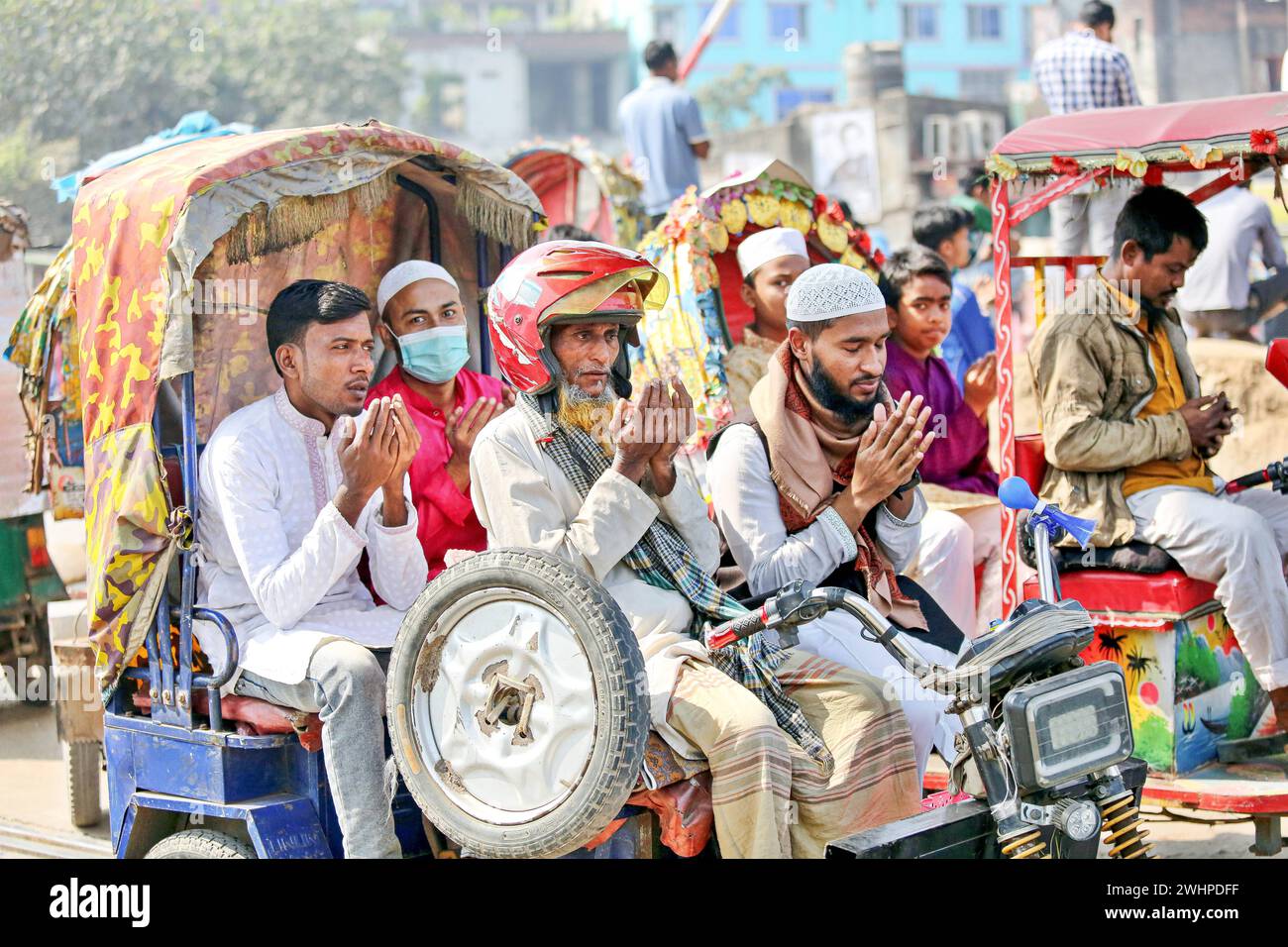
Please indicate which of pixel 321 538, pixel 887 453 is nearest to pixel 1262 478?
pixel 887 453

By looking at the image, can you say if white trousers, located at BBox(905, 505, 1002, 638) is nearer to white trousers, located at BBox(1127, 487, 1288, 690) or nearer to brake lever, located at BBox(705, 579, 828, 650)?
white trousers, located at BBox(1127, 487, 1288, 690)

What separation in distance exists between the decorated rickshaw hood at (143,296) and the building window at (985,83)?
55.5m

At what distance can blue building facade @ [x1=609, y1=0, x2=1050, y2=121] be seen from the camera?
53.7 m

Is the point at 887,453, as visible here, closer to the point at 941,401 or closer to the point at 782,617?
the point at 782,617

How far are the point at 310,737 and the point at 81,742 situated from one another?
8.06 feet

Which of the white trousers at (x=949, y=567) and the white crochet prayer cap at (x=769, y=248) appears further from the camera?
the white crochet prayer cap at (x=769, y=248)

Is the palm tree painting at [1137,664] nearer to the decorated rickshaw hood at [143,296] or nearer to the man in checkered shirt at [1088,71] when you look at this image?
the decorated rickshaw hood at [143,296]

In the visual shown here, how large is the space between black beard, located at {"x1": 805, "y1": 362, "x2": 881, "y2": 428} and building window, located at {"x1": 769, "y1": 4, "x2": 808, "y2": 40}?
52052mm

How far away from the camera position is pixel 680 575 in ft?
13.9

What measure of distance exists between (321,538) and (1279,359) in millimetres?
3482

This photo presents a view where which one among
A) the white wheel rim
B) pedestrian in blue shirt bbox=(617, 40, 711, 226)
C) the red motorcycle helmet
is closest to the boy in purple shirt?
the red motorcycle helmet

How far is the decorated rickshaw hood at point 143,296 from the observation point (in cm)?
435

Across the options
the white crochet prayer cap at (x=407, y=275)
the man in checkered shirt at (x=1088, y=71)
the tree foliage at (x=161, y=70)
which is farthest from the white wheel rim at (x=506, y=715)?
the tree foliage at (x=161, y=70)
